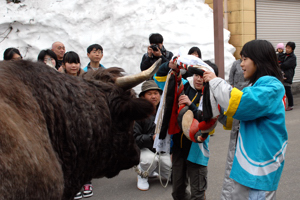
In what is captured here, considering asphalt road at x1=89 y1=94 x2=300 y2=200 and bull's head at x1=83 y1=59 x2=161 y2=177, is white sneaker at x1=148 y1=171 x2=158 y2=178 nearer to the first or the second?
asphalt road at x1=89 y1=94 x2=300 y2=200

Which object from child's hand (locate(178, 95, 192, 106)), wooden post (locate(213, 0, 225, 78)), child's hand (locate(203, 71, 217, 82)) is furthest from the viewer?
wooden post (locate(213, 0, 225, 78))

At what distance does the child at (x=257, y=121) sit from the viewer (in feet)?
8.53

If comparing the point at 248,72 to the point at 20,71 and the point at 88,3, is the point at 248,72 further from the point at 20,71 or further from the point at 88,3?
the point at 88,3

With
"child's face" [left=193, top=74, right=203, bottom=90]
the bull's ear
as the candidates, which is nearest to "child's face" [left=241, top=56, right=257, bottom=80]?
the bull's ear

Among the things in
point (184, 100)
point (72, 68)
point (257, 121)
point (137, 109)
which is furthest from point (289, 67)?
point (137, 109)

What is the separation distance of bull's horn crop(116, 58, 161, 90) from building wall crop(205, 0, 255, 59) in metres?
10.3

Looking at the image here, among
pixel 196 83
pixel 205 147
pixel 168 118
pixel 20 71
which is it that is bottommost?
pixel 205 147

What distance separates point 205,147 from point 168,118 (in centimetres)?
58

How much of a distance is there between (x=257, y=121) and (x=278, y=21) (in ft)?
39.8

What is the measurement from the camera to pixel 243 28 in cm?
1236

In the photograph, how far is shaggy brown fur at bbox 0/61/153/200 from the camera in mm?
1667

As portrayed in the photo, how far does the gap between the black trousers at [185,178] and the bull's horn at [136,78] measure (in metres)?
1.66

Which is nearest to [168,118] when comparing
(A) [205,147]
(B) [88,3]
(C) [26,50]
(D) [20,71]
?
(A) [205,147]


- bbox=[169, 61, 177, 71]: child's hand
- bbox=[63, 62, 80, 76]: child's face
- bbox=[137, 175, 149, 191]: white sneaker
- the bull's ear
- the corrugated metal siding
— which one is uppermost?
the corrugated metal siding
